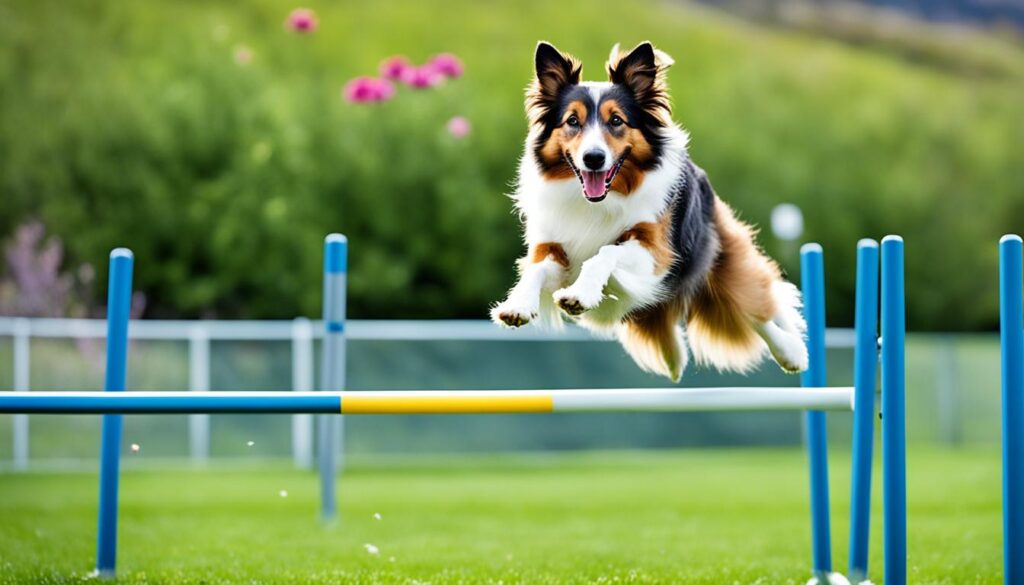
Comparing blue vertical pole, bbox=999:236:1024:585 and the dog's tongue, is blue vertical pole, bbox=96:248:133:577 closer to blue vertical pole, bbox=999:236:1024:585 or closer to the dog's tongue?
the dog's tongue

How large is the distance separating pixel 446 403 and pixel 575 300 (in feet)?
1.75

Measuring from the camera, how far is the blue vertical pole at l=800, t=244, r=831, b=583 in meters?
5.04

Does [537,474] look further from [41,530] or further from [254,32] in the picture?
[254,32]

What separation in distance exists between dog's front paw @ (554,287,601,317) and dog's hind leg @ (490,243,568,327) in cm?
12

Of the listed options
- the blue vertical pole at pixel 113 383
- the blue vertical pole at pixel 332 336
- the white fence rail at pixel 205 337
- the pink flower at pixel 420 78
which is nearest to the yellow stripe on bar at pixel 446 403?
the blue vertical pole at pixel 113 383

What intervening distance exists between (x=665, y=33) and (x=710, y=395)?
1844 cm

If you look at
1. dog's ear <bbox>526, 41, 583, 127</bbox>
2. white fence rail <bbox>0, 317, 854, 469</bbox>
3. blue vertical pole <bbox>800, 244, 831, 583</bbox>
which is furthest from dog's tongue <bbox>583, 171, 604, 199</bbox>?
white fence rail <bbox>0, 317, 854, 469</bbox>

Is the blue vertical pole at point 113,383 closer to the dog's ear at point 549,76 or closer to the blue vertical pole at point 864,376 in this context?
the dog's ear at point 549,76

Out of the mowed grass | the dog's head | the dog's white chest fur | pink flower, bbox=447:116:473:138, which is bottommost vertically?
the mowed grass

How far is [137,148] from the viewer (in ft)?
59.1

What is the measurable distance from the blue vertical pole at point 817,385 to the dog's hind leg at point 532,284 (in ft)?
3.96

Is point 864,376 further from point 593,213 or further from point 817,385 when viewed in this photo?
point 593,213

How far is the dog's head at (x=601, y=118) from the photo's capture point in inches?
158

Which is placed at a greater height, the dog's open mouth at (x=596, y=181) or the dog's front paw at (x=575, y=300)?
the dog's open mouth at (x=596, y=181)
